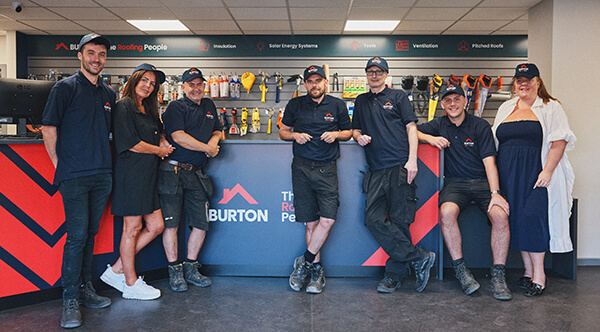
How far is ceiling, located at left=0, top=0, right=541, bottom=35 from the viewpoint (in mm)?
5105

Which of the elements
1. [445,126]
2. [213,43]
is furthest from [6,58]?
[445,126]

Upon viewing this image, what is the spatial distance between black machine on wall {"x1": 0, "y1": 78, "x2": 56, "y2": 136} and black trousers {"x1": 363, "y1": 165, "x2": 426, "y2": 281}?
295cm

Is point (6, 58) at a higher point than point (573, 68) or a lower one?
higher

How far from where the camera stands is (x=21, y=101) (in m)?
3.46

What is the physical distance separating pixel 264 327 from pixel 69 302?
1.21 meters

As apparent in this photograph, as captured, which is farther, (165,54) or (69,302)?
(165,54)

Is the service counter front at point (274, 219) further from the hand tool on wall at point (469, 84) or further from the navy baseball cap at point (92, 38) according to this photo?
the hand tool on wall at point (469, 84)

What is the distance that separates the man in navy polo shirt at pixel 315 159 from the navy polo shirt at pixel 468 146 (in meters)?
0.83

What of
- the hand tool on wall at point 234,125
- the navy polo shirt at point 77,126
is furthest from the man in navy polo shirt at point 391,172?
the hand tool on wall at point 234,125

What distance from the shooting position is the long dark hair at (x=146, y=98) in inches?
107

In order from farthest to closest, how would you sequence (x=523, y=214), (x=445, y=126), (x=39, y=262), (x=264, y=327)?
(x=445, y=126), (x=523, y=214), (x=39, y=262), (x=264, y=327)

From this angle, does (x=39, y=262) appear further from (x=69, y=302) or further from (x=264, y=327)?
(x=264, y=327)

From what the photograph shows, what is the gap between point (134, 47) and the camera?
6645 millimetres

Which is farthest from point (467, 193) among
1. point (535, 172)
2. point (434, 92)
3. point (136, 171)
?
point (434, 92)
